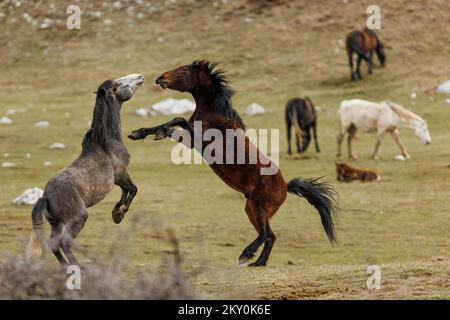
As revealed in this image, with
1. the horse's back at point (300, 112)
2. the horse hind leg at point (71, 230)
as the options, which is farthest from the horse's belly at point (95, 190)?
the horse's back at point (300, 112)

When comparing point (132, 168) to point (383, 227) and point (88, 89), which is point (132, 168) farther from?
point (88, 89)

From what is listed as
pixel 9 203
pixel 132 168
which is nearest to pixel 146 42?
pixel 132 168

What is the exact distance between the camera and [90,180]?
28.3 ft

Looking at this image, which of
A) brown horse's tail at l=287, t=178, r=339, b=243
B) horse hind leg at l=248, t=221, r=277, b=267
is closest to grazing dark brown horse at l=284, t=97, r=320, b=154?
brown horse's tail at l=287, t=178, r=339, b=243

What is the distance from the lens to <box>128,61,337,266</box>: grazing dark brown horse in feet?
31.0

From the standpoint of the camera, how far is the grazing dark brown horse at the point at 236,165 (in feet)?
31.0

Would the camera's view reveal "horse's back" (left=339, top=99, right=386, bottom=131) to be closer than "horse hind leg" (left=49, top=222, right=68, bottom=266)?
No

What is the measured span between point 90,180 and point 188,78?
5.77 ft

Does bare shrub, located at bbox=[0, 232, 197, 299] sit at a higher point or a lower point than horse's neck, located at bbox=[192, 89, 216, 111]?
higher

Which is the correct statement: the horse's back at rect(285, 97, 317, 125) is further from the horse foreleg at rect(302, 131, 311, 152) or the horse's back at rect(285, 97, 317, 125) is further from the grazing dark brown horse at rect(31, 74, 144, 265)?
the grazing dark brown horse at rect(31, 74, 144, 265)

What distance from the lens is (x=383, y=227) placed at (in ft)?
55.6

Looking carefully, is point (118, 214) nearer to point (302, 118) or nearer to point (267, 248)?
point (267, 248)

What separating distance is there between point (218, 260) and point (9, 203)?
601cm

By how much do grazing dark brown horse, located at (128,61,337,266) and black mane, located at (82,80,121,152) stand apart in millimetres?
332
